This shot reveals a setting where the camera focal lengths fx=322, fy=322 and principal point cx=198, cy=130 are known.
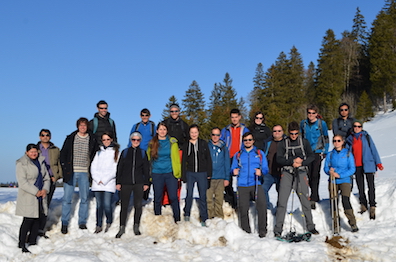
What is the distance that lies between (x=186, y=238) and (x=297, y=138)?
3057mm

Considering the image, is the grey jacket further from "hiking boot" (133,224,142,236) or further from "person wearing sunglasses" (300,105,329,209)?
"person wearing sunglasses" (300,105,329,209)

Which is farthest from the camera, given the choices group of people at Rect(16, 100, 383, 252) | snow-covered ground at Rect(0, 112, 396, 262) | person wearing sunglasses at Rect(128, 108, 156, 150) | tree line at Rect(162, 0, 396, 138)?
tree line at Rect(162, 0, 396, 138)

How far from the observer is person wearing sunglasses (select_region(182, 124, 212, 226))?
22.4 ft

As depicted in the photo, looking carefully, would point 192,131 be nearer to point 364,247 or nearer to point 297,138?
point 297,138

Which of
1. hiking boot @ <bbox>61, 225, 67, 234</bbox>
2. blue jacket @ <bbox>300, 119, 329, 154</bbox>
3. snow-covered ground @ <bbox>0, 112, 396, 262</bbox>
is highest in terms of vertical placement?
blue jacket @ <bbox>300, 119, 329, 154</bbox>

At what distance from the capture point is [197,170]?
268 inches

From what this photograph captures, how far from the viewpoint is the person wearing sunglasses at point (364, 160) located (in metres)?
6.94

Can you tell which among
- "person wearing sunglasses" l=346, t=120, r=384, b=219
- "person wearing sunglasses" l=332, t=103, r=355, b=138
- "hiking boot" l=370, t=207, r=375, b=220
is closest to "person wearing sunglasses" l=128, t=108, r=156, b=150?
"person wearing sunglasses" l=332, t=103, r=355, b=138

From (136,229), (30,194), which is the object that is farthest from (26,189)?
(136,229)

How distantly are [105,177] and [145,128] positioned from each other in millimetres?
1615

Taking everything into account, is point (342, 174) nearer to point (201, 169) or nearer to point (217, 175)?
point (217, 175)

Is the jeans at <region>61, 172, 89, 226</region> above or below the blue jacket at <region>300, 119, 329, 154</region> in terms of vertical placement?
below

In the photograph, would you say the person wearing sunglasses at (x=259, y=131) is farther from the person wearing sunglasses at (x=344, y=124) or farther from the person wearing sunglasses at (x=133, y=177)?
the person wearing sunglasses at (x=133, y=177)

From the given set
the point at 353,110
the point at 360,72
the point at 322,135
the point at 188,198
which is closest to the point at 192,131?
the point at 188,198
